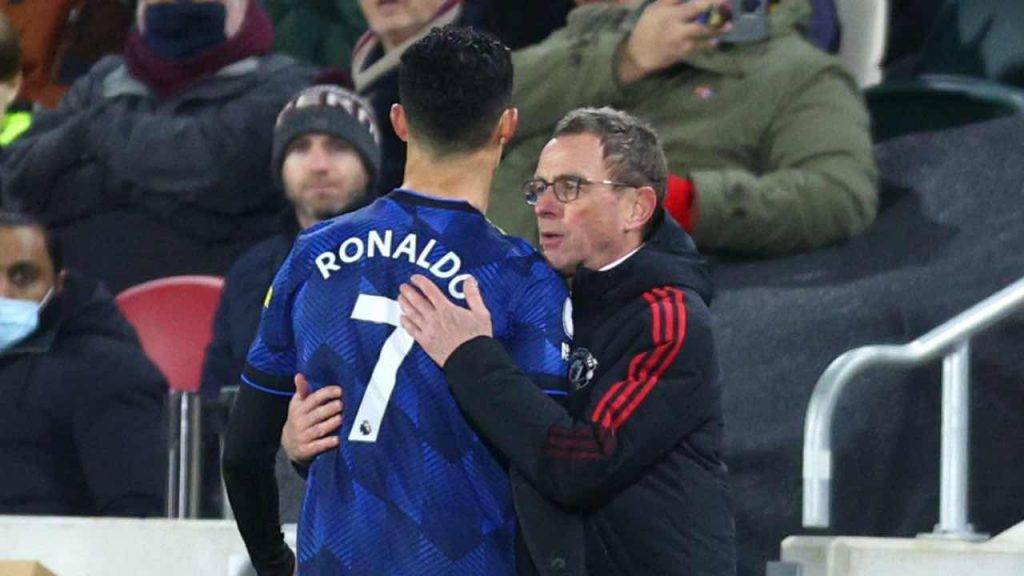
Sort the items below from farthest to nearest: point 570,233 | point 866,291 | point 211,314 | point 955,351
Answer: point 211,314 → point 866,291 → point 955,351 → point 570,233

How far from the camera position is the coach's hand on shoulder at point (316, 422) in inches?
145

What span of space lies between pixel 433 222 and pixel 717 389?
22.4 inches

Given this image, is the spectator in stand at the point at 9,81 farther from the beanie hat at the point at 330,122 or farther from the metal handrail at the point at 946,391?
the metal handrail at the point at 946,391

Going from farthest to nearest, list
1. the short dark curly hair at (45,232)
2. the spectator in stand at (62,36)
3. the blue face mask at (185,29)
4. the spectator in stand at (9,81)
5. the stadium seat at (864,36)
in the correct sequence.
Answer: the spectator in stand at (62,36), the spectator in stand at (9,81), the blue face mask at (185,29), the stadium seat at (864,36), the short dark curly hair at (45,232)

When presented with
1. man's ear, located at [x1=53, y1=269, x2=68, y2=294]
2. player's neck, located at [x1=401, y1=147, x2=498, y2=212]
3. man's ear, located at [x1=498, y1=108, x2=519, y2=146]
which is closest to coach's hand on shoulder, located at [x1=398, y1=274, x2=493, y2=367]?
player's neck, located at [x1=401, y1=147, x2=498, y2=212]

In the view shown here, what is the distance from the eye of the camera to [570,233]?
13.0ft

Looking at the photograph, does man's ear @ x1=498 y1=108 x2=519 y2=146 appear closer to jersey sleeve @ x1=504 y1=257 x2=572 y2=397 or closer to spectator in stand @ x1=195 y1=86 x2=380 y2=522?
jersey sleeve @ x1=504 y1=257 x2=572 y2=397

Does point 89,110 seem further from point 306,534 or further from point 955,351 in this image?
point 306,534

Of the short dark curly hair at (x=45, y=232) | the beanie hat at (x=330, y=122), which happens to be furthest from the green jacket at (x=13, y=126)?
the beanie hat at (x=330, y=122)

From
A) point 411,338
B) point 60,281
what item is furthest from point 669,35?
point 411,338

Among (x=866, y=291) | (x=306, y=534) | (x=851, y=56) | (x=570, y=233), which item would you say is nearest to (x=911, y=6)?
(x=851, y=56)

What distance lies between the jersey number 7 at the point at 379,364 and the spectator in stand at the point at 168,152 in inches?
151

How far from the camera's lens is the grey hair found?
13.0 feet

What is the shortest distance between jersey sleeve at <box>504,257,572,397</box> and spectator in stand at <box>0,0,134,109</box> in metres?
5.30
